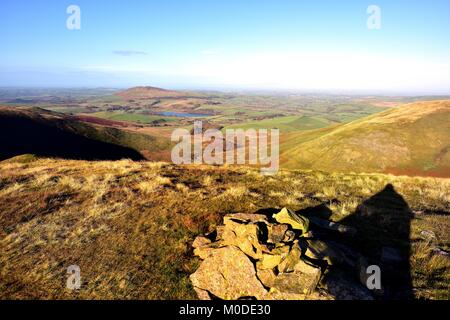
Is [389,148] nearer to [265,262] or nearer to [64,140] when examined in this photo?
[265,262]

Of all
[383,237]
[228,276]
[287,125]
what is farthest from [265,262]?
[287,125]

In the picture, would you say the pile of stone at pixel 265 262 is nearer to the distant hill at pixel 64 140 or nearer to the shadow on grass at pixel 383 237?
the shadow on grass at pixel 383 237

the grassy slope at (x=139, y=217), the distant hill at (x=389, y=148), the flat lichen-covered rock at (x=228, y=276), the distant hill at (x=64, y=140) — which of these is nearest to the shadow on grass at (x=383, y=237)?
the grassy slope at (x=139, y=217)

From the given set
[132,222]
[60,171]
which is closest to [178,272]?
[132,222]

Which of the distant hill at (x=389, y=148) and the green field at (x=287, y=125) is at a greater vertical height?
the green field at (x=287, y=125)
